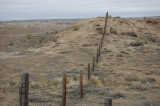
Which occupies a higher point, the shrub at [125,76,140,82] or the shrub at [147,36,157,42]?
the shrub at [147,36,157,42]

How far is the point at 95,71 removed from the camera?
51.9 ft

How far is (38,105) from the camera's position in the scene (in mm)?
9305

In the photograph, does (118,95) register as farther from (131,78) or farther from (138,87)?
(131,78)

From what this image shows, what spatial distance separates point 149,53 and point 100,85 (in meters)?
11.9

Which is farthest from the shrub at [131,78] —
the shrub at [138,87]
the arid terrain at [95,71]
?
the shrub at [138,87]

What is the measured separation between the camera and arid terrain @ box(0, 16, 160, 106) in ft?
34.6

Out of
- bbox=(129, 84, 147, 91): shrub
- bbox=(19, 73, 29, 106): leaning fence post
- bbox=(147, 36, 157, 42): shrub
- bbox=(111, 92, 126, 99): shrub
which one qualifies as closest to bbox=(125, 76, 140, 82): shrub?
bbox=(129, 84, 147, 91): shrub

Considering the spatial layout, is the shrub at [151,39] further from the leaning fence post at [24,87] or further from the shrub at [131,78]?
the leaning fence post at [24,87]

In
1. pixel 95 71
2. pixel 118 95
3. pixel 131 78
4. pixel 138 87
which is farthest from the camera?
pixel 95 71

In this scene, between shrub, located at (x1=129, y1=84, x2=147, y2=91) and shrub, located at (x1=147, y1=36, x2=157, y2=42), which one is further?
shrub, located at (x1=147, y1=36, x2=157, y2=42)

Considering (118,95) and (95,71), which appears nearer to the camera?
(118,95)

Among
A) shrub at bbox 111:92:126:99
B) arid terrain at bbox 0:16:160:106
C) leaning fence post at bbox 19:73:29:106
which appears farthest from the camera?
shrub at bbox 111:92:126:99

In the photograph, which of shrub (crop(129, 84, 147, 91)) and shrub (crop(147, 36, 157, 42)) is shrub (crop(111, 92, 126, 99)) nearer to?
shrub (crop(129, 84, 147, 91))

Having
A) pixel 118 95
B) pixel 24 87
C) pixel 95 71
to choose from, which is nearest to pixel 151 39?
pixel 95 71
